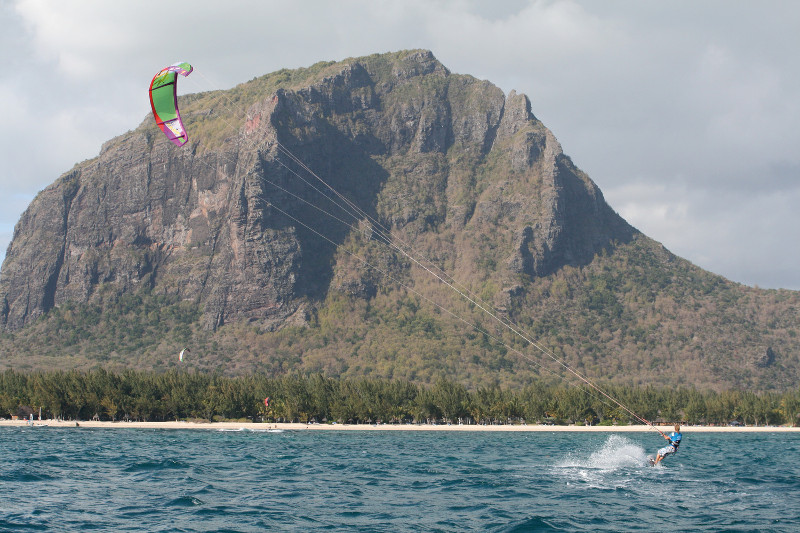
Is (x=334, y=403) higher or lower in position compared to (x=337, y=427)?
higher

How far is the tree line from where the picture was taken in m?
137

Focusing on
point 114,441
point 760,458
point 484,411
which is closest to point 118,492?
point 114,441

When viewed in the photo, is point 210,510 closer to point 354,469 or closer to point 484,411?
point 354,469

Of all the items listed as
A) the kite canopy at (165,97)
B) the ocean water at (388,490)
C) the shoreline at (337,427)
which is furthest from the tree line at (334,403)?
the kite canopy at (165,97)

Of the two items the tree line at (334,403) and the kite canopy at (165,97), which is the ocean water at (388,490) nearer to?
the kite canopy at (165,97)

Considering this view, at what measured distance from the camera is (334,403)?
141 metres

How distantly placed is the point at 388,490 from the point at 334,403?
9568 centimetres

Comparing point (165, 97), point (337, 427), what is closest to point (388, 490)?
point (165, 97)

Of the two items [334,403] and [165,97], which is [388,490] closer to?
[165,97]

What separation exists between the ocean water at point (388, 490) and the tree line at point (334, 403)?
62400 mm

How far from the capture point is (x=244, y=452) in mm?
75000

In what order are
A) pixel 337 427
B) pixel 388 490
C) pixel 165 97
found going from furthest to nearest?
pixel 337 427 < pixel 165 97 < pixel 388 490

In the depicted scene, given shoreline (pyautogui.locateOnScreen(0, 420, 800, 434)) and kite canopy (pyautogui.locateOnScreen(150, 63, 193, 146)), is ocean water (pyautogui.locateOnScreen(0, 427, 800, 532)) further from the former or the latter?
shoreline (pyautogui.locateOnScreen(0, 420, 800, 434))

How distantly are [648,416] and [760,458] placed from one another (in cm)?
7728
